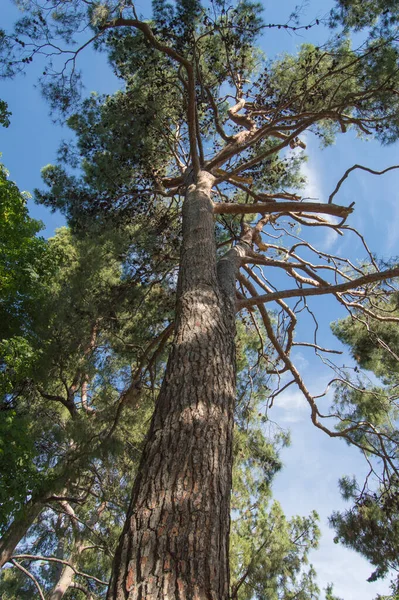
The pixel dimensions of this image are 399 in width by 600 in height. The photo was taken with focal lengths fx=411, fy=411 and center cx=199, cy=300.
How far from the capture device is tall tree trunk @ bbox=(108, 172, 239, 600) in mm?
1240

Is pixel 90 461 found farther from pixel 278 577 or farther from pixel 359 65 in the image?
pixel 359 65


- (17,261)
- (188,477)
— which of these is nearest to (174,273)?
(17,261)

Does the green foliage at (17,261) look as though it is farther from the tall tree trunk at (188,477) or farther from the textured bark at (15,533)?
the tall tree trunk at (188,477)

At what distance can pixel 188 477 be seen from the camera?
154cm

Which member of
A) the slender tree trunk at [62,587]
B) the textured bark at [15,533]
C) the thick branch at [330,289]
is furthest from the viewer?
the slender tree trunk at [62,587]

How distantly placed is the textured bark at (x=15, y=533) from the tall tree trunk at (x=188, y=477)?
3.34m

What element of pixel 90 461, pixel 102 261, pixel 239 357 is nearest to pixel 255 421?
pixel 239 357

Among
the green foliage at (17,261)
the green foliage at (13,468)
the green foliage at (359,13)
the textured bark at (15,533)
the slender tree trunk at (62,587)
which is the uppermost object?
the green foliage at (359,13)

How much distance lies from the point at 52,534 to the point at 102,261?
18.9ft

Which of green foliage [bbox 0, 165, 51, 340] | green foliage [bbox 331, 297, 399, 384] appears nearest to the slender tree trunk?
green foliage [bbox 0, 165, 51, 340]

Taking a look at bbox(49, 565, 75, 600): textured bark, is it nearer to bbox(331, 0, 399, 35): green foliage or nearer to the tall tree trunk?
the tall tree trunk

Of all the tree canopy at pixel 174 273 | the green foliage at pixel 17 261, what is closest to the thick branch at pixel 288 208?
the tree canopy at pixel 174 273

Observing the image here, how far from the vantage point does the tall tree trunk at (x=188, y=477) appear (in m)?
1.24

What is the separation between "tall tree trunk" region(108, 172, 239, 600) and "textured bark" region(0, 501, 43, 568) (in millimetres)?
3338
